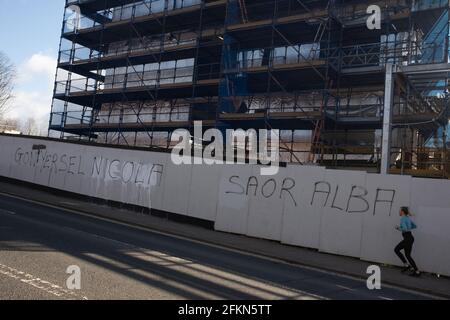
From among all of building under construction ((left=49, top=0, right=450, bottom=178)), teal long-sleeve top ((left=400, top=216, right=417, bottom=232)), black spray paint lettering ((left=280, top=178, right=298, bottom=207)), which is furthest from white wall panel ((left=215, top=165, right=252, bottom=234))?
teal long-sleeve top ((left=400, top=216, right=417, bottom=232))

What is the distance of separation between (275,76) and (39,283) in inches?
766

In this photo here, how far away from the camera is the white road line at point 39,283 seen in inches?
Answer: 261

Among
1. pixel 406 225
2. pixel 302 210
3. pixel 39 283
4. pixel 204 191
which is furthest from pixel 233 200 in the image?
pixel 39 283

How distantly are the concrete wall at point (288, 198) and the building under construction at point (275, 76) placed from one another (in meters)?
3.69

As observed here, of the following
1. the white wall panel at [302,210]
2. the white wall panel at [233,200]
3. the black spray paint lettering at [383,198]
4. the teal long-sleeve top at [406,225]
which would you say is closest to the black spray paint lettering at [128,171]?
the white wall panel at [233,200]

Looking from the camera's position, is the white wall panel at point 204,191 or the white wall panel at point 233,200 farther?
the white wall panel at point 204,191

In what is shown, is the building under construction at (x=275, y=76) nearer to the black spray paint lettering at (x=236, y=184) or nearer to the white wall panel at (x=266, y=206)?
the white wall panel at (x=266, y=206)

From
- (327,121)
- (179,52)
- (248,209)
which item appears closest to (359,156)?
(327,121)

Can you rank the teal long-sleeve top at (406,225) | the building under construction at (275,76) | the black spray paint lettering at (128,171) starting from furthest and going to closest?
the building under construction at (275,76) → the black spray paint lettering at (128,171) → the teal long-sleeve top at (406,225)

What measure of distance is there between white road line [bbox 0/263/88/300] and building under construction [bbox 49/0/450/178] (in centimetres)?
1281

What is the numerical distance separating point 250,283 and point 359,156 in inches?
565

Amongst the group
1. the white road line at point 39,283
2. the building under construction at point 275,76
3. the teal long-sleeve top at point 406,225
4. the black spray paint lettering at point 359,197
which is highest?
the building under construction at point 275,76
